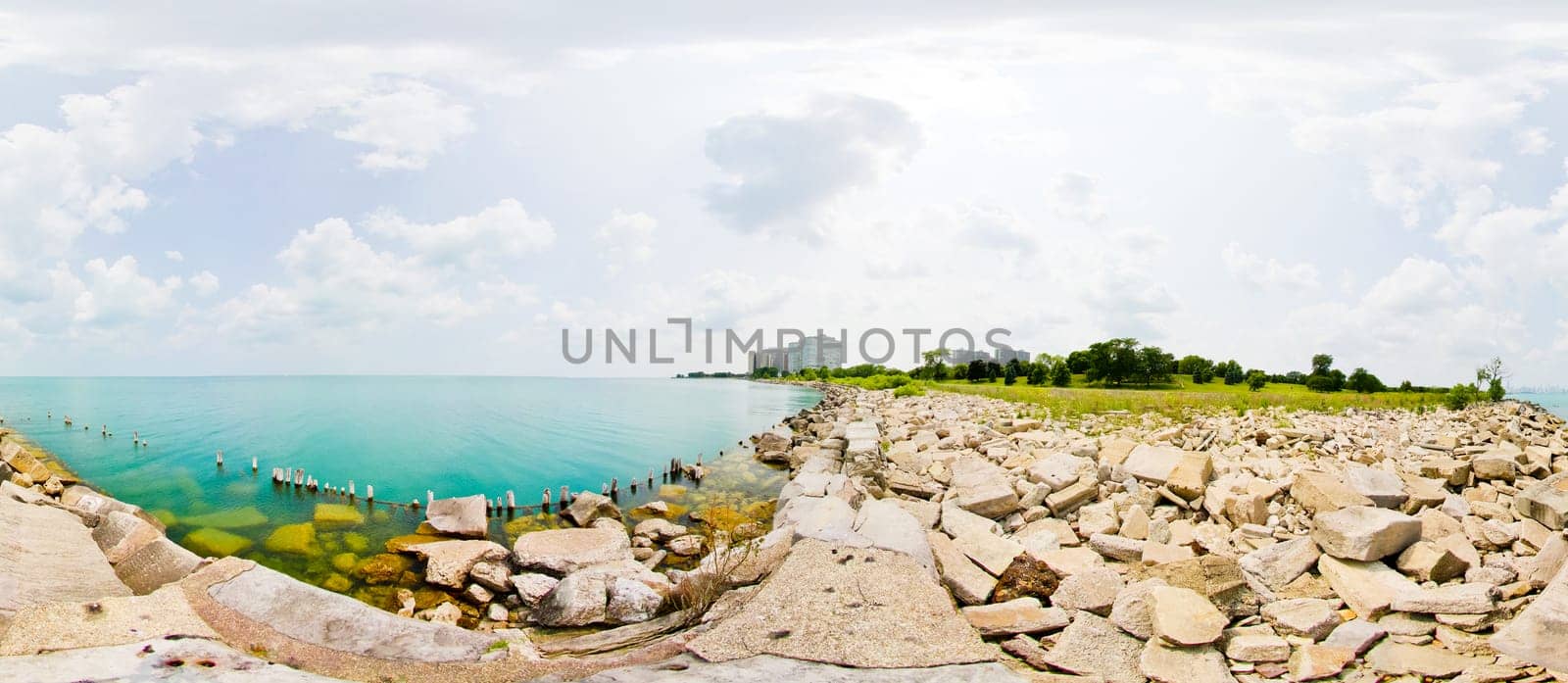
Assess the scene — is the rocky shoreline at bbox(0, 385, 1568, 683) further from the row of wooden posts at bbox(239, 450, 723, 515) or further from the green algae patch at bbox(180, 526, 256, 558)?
the row of wooden posts at bbox(239, 450, 723, 515)

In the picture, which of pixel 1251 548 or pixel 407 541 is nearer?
pixel 1251 548

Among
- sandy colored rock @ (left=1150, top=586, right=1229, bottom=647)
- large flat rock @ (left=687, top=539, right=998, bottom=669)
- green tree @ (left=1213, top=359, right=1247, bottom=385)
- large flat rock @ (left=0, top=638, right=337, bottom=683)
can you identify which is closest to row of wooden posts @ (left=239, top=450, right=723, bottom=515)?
large flat rock @ (left=0, top=638, right=337, bottom=683)

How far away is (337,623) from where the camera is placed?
6863 mm

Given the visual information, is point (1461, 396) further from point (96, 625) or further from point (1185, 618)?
point (96, 625)

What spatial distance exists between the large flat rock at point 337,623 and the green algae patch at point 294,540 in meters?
5.98

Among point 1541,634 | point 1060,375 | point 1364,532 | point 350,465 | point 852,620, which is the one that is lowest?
point 350,465

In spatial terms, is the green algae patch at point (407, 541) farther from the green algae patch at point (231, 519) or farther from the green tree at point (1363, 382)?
the green tree at point (1363, 382)

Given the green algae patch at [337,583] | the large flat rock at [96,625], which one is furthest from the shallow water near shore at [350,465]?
the large flat rock at [96,625]

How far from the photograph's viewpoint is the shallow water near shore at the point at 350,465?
13.7 meters

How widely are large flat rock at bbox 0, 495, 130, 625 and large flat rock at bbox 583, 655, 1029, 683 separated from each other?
6.00m

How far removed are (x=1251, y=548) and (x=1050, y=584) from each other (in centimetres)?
236

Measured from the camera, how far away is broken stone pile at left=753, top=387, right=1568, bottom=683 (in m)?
5.16

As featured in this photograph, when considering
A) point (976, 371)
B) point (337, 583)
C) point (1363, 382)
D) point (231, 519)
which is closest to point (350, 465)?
point (231, 519)

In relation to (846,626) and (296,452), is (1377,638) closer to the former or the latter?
(846,626)
